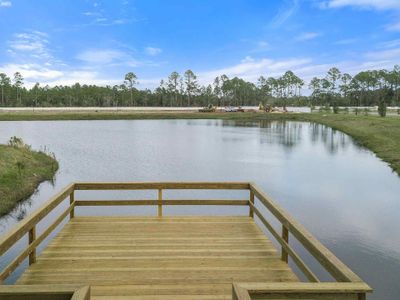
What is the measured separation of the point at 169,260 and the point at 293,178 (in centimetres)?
1726

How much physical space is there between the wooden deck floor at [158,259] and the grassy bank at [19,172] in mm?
9370

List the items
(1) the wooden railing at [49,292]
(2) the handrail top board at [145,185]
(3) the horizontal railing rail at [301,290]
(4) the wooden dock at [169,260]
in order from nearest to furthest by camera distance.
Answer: (1) the wooden railing at [49,292], (3) the horizontal railing rail at [301,290], (4) the wooden dock at [169,260], (2) the handrail top board at [145,185]

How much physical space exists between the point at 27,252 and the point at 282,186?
1620 cm

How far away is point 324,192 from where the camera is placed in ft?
65.1

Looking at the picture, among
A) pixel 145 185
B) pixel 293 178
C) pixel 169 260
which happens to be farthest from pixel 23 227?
pixel 293 178

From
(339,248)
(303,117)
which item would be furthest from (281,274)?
(303,117)

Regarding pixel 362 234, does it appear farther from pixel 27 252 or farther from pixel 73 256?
pixel 27 252

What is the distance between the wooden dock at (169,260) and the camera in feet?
12.7

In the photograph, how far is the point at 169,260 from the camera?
7121mm

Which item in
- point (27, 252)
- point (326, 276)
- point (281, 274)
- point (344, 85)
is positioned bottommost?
point (326, 276)

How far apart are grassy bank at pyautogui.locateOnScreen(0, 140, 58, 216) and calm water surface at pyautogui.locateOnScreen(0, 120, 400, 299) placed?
540 millimetres

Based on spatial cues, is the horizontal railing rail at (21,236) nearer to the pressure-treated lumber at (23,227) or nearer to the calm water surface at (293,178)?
the pressure-treated lumber at (23,227)

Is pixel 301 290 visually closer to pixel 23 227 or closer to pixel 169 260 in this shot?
pixel 169 260

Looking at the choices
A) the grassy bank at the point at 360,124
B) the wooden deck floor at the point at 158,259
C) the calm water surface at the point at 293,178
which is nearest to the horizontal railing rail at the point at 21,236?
the wooden deck floor at the point at 158,259
